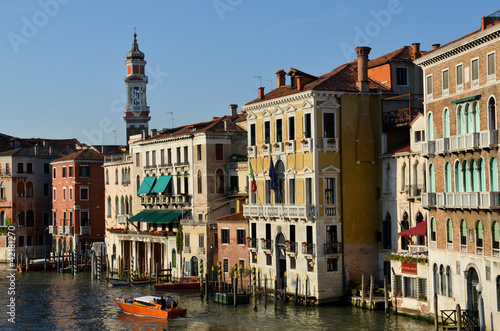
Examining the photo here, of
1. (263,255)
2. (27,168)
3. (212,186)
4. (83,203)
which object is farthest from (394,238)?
(27,168)

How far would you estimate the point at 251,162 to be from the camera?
5116 cm

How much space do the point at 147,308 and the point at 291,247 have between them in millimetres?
8167

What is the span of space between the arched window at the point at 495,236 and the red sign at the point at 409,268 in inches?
272

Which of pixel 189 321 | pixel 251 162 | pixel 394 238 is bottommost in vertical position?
pixel 189 321

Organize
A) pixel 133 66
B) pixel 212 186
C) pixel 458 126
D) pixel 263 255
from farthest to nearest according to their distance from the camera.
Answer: pixel 133 66
pixel 212 186
pixel 263 255
pixel 458 126

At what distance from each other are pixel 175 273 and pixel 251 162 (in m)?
11.6

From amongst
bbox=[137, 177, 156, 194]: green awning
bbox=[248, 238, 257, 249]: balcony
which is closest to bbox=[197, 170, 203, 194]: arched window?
bbox=[137, 177, 156, 194]: green awning

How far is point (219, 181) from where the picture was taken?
57.6m

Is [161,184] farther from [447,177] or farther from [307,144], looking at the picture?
[447,177]

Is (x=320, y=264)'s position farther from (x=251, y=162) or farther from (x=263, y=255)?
(x=251, y=162)

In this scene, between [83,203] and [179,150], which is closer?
[179,150]

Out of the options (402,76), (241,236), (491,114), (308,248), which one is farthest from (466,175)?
(241,236)

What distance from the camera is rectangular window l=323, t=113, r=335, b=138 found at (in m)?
44.9

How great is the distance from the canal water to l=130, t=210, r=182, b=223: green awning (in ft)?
19.0
